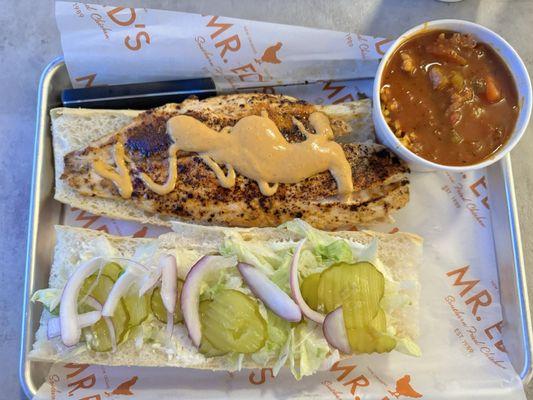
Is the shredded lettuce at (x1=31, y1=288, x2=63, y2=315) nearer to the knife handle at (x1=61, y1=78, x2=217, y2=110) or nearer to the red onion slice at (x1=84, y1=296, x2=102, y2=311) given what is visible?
the red onion slice at (x1=84, y1=296, x2=102, y2=311)

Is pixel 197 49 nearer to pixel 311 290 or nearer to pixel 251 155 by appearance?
pixel 251 155

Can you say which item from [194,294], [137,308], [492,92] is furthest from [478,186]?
[137,308]

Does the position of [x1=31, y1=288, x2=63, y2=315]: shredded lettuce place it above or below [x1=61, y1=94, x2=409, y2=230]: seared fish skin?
below

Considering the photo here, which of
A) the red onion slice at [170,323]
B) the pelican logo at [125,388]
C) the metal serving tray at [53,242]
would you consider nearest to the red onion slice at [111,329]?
the red onion slice at [170,323]

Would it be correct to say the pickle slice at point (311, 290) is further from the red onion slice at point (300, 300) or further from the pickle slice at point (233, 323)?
the pickle slice at point (233, 323)

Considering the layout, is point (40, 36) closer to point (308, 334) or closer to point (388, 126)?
point (388, 126)

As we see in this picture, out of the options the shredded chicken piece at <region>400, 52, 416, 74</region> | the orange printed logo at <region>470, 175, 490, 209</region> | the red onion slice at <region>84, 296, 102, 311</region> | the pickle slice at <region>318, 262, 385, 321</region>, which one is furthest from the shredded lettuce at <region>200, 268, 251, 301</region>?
the orange printed logo at <region>470, 175, 490, 209</region>
